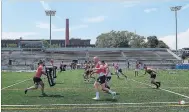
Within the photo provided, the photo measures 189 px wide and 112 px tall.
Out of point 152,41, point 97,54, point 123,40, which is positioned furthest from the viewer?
point 123,40

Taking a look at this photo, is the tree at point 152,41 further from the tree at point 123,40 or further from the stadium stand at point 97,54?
the stadium stand at point 97,54

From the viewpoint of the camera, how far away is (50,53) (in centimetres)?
10200

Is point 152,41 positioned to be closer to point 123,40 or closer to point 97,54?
point 123,40

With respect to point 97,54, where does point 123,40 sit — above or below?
above

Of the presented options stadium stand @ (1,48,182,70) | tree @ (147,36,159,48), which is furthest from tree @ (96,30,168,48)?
stadium stand @ (1,48,182,70)

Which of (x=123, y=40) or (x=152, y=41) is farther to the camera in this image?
(x=123, y=40)

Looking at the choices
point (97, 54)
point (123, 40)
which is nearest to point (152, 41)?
point (123, 40)

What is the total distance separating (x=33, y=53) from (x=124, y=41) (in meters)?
65.1

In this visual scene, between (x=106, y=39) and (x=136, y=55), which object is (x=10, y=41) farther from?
(x=136, y=55)

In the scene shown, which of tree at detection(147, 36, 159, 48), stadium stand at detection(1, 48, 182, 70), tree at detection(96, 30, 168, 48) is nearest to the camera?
stadium stand at detection(1, 48, 182, 70)

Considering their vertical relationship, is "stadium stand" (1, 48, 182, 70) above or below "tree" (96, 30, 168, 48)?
below

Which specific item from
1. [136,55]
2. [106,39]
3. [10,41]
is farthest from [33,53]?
[10,41]

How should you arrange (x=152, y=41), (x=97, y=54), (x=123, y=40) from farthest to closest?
(x=123, y=40) < (x=152, y=41) < (x=97, y=54)

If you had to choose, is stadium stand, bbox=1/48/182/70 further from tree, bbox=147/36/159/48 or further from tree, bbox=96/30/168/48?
tree, bbox=96/30/168/48
